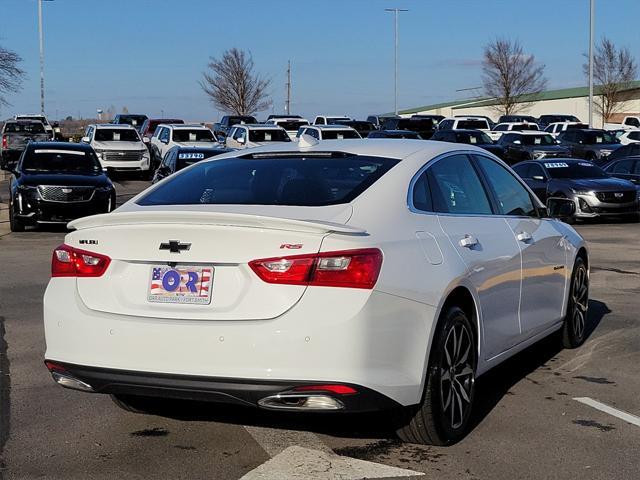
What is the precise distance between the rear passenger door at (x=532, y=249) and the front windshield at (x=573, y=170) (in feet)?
46.9

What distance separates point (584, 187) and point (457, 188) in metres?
15.1

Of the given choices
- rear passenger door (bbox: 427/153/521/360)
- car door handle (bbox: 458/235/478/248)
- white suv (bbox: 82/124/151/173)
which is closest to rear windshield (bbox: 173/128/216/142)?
white suv (bbox: 82/124/151/173)

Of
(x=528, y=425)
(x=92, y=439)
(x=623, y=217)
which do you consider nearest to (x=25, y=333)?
(x=92, y=439)

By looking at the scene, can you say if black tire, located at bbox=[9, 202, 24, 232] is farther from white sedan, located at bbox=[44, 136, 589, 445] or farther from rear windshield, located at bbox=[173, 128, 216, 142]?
rear windshield, located at bbox=[173, 128, 216, 142]

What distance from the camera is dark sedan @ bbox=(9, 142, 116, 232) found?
1783cm

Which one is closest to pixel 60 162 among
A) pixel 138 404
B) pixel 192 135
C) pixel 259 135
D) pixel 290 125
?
pixel 192 135

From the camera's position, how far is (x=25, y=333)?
8.30 meters

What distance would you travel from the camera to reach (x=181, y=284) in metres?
4.65

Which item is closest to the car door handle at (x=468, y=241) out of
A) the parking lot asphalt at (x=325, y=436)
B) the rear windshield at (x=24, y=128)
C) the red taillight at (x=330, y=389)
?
the parking lot asphalt at (x=325, y=436)

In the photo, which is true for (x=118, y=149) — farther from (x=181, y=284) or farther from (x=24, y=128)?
(x=181, y=284)

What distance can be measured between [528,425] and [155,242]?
7.93ft

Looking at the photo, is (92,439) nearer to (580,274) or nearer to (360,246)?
(360,246)

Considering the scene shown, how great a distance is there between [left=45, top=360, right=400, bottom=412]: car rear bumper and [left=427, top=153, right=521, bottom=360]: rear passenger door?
1.13m

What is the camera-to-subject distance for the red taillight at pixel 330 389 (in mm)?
4461
